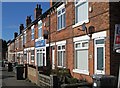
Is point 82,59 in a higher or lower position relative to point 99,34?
lower

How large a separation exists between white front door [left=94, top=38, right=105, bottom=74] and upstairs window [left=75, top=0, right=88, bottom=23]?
6.39 ft

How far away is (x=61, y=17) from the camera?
1983 centimetres

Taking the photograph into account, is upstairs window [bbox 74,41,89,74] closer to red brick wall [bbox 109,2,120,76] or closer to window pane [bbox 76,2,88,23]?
window pane [bbox 76,2,88,23]

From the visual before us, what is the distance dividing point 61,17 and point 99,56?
752 centimetres

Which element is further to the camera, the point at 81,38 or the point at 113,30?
the point at 81,38

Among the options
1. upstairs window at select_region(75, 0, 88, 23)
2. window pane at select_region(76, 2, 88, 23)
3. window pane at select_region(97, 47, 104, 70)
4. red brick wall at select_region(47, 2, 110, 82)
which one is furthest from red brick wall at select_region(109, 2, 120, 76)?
window pane at select_region(76, 2, 88, 23)

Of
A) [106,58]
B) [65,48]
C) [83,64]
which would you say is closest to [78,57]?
Answer: [83,64]

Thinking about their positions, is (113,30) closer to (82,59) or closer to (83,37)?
(83,37)

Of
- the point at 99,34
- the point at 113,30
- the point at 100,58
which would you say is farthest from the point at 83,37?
the point at 113,30

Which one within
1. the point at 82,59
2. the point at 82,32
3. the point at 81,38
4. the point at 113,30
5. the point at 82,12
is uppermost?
the point at 82,12

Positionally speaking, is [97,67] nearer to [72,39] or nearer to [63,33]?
[72,39]

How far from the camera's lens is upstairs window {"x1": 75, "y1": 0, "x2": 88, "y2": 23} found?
14792 mm

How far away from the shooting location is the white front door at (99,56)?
491 inches

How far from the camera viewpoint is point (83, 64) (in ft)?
49.7
